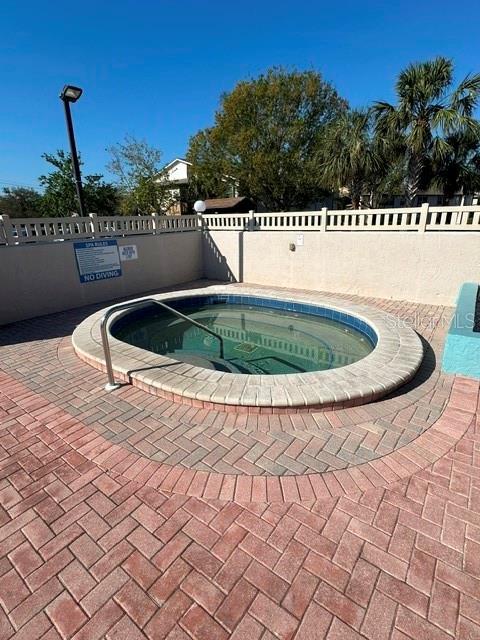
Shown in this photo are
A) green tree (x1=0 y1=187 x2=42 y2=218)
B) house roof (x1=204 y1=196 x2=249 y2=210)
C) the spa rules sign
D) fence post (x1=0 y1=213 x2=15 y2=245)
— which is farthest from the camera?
green tree (x1=0 y1=187 x2=42 y2=218)

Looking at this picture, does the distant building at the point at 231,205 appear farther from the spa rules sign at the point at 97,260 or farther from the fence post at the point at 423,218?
the fence post at the point at 423,218

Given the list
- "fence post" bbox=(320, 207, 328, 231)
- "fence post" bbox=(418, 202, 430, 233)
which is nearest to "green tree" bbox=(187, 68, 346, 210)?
"fence post" bbox=(320, 207, 328, 231)

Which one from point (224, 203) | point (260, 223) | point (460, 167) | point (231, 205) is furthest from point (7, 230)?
point (224, 203)

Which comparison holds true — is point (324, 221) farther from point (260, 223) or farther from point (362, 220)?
point (260, 223)

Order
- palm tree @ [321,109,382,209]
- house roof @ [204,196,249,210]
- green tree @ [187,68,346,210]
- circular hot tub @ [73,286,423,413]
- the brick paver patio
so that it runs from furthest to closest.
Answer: house roof @ [204,196,249,210], green tree @ [187,68,346,210], palm tree @ [321,109,382,209], circular hot tub @ [73,286,423,413], the brick paver patio

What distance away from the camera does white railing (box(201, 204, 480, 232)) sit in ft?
21.2

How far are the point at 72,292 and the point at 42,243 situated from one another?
1.25 metres

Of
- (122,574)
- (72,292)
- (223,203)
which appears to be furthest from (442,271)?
(223,203)

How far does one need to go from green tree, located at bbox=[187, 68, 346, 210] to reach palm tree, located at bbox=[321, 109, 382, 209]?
316 centimetres

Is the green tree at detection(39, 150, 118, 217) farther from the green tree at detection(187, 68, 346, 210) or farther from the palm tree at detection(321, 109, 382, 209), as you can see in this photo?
the palm tree at detection(321, 109, 382, 209)

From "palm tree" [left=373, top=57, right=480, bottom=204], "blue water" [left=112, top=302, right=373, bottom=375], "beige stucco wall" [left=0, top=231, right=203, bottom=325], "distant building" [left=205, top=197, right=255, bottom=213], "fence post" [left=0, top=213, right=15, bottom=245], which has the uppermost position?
"palm tree" [left=373, top=57, right=480, bottom=204]

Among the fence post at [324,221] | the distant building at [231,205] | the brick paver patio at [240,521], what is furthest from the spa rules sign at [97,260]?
the distant building at [231,205]

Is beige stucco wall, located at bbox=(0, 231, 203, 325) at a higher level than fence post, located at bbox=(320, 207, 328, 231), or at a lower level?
lower

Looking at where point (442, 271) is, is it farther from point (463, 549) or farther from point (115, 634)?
point (115, 634)
